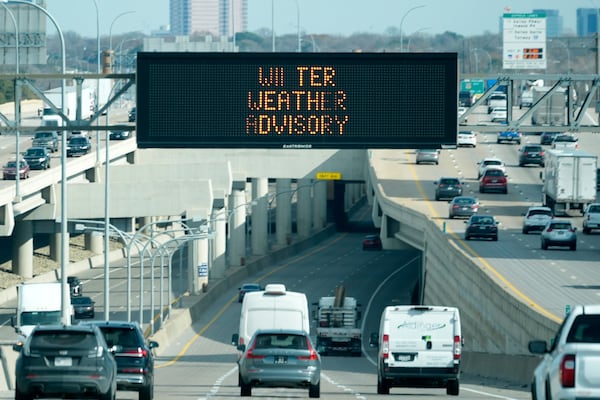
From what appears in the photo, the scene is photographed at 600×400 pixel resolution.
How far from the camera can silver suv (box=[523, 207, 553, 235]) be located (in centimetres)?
8569

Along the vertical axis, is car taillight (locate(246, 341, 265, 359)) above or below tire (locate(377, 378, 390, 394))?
above

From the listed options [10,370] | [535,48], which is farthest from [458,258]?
[535,48]

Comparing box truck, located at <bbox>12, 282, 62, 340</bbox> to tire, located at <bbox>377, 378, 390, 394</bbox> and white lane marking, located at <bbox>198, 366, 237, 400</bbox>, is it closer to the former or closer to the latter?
white lane marking, located at <bbox>198, 366, 237, 400</bbox>

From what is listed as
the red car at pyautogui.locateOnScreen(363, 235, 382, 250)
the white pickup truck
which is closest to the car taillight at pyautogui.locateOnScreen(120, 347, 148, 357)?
the white pickup truck

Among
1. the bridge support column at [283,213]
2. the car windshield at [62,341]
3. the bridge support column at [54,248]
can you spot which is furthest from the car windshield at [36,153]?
the car windshield at [62,341]

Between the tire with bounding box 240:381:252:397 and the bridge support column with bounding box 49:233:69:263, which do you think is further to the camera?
the bridge support column with bounding box 49:233:69:263

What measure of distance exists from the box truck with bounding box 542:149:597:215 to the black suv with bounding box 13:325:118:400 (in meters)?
67.3

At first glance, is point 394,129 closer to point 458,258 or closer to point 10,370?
point 10,370

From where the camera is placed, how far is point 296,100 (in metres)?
33.1

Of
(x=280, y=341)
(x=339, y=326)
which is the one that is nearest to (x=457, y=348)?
(x=280, y=341)

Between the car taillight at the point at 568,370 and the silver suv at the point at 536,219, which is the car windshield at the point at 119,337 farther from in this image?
the silver suv at the point at 536,219

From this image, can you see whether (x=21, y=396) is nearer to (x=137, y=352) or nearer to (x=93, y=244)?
(x=137, y=352)

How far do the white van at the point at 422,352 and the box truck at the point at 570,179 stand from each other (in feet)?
187

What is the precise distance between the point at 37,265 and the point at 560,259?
5589cm
